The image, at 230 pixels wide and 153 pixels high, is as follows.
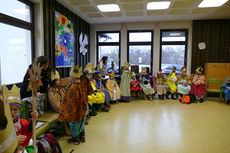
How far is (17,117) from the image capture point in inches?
56.6

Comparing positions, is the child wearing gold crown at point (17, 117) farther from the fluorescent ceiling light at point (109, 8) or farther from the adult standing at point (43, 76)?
the fluorescent ceiling light at point (109, 8)

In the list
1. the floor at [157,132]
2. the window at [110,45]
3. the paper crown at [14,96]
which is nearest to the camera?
the paper crown at [14,96]

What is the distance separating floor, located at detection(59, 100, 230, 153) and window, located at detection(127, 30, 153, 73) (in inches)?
116

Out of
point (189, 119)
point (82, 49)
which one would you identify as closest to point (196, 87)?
point (189, 119)

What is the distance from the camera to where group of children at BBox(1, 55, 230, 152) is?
1.46 m

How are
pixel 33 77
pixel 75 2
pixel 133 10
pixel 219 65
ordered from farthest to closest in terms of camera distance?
pixel 219 65 → pixel 133 10 → pixel 75 2 → pixel 33 77

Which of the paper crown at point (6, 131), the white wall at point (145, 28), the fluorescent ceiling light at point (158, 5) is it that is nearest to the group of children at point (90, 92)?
the paper crown at point (6, 131)

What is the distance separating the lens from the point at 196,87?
516cm

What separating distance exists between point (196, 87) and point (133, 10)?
10.9 ft

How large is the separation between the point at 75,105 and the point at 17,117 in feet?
3.00

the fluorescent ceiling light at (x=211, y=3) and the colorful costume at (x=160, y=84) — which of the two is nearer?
the fluorescent ceiling light at (x=211, y=3)

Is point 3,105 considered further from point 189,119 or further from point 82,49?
point 82,49

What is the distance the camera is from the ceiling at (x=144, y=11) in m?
4.32

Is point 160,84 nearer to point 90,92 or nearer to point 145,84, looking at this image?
point 145,84
